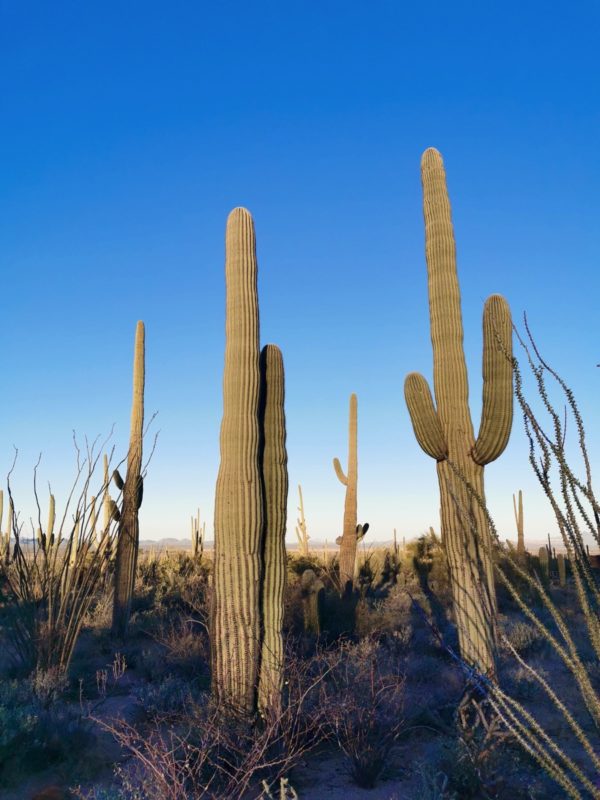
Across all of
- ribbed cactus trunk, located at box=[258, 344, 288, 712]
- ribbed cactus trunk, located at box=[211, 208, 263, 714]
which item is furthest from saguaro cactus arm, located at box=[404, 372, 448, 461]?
ribbed cactus trunk, located at box=[211, 208, 263, 714]

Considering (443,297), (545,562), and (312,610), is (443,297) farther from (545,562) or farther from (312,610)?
(545,562)

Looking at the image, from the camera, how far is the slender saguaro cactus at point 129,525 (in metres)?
12.1

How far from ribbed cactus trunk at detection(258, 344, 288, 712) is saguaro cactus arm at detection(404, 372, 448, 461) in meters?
1.65

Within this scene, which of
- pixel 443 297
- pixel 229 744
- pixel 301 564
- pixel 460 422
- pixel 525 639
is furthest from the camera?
pixel 301 564

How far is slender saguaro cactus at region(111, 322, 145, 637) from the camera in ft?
39.8

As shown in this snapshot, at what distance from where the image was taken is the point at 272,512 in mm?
8383

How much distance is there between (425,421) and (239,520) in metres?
2.66

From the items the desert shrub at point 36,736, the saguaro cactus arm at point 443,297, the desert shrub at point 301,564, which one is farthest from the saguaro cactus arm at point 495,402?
the desert shrub at point 301,564

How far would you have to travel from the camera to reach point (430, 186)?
1018cm

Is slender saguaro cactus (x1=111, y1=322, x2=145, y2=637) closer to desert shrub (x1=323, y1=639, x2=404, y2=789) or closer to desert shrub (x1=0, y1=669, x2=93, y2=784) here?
desert shrub (x1=0, y1=669, x2=93, y2=784)

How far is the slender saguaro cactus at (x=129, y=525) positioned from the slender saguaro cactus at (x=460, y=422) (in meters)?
5.15

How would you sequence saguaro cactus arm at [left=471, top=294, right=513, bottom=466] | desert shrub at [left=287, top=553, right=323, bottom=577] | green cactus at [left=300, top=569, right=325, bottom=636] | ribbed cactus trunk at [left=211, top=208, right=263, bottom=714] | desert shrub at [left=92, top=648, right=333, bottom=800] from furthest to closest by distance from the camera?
1. desert shrub at [left=287, top=553, right=323, bottom=577]
2. green cactus at [left=300, top=569, right=325, bottom=636]
3. saguaro cactus arm at [left=471, top=294, right=513, bottom=466]
4. ribbed cactus trunk at [left=211, top=208, right=263, bottom=714]
5. desert shrub at [left=92, top=648, right=333, bottom=800]

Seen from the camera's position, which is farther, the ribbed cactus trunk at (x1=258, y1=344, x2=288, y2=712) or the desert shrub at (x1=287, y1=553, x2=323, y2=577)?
the desert shrub at (x1=287, y1=553, x2=323, y2=577)

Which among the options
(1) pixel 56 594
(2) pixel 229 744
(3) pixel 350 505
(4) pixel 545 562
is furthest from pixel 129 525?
(4) pixel 545 562
